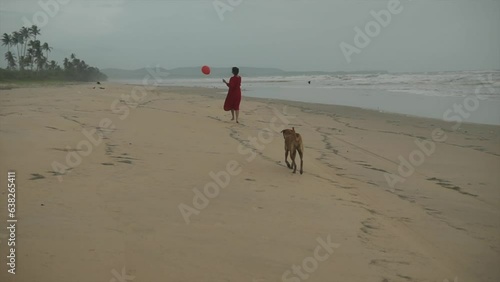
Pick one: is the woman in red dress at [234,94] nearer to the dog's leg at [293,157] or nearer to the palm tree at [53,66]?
the dog's leg at [293,157]

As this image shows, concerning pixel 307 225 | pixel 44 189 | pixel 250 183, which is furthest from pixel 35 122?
pixel 307 225

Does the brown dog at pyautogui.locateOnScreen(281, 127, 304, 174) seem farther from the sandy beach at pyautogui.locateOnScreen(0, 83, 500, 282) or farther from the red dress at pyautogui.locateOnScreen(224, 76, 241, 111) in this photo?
the red dress at pyautogui.locateOnScreen(224, 76, 241, 111)

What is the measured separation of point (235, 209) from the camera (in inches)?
169

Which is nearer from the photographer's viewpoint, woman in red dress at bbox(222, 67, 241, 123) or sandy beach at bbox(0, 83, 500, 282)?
sandy beach at bbox(0, 83, 500, 282)

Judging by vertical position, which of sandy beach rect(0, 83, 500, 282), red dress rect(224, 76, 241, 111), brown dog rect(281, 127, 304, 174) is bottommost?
sandy beach rect(0, 83, 500, 282)

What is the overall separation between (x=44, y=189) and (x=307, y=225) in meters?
2.81

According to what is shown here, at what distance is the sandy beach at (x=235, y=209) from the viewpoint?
10.1 ft

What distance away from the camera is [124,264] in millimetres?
2924

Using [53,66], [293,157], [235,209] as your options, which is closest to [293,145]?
[293,157]

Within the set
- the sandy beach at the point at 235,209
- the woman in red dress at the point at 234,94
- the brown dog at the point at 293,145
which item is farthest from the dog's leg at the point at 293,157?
the woman in red dress at the point at 234,94

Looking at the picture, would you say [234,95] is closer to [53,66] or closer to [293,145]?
[293,145]

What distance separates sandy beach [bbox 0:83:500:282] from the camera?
3.08 meters

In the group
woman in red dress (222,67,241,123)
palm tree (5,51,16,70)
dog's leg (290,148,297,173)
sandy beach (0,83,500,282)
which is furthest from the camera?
palm tree (5,51,16,70)

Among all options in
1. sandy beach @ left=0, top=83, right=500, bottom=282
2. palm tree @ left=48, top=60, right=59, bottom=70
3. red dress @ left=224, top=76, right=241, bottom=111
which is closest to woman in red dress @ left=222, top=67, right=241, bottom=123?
red dress @ left=224, top=76, right=241, bottom=111
